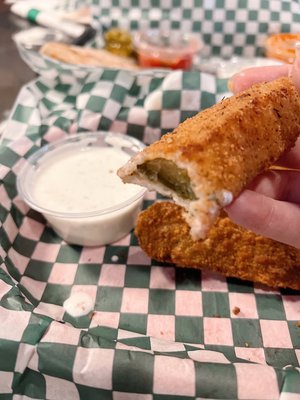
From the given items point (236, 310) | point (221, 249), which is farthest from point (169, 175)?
point (236, 310)

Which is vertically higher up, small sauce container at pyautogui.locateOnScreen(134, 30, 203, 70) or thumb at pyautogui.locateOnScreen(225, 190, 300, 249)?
thumb at pyautogui.locateOnScreen(225, 190, 300, 249)

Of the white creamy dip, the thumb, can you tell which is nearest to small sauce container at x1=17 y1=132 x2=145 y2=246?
the white creamy dip

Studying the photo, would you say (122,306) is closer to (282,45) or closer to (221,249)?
(221,249)

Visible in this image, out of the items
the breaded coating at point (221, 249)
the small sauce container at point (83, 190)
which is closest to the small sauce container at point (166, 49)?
the small sauce container at point (83, 190)

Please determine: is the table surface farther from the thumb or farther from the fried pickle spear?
the thumb

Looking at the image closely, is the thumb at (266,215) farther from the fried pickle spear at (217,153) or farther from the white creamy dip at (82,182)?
the white creamy dip at (82,182)
